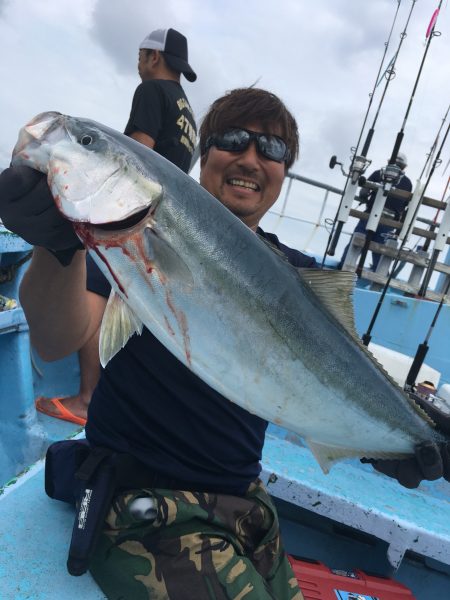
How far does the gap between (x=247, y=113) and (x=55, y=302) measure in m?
1.19

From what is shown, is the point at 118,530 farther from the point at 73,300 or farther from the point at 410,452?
the point at 410,452

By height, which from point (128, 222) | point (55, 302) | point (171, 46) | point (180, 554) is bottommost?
point (180, 554)

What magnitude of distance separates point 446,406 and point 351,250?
16.8ft

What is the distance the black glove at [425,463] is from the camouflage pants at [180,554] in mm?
617

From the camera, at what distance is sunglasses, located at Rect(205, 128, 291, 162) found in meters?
1.98

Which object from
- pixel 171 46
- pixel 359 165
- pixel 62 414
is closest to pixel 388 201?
pixel 359 165

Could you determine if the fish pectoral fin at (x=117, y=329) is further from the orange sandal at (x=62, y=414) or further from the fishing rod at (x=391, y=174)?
the fishing rod at (x=391, y=174)

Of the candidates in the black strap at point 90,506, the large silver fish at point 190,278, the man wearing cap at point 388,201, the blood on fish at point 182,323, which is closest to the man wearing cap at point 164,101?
the large silver fish at point 190,278

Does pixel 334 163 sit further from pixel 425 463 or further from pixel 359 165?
pixel 425 463

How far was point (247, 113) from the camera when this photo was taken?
2029mm

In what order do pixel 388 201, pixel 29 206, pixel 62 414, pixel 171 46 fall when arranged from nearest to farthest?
pixel 29 206 < pixel 62 414 < pixel 171 46 < pixel 388 201

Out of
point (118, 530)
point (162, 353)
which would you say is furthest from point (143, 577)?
point (162, 353)

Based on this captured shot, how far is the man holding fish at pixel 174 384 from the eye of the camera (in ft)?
4.44

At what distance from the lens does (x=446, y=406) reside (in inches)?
124
